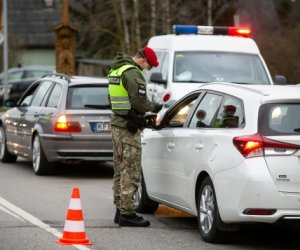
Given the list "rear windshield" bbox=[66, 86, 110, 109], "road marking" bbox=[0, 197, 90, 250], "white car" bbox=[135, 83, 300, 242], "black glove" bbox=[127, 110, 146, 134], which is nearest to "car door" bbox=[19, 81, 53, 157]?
"rear windshield" bbox=[66, 86, 110, 109]

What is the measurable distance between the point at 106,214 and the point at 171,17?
32631 mm

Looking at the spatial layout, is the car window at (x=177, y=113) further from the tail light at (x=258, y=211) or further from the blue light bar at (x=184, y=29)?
the blue light bar at (x=184, y=29)

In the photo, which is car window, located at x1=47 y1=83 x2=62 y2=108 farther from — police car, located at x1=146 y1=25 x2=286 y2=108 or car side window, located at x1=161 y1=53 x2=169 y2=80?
car side window, located at x1=161 y1=53 x2=169 y2=80

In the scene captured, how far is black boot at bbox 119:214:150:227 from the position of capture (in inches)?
434

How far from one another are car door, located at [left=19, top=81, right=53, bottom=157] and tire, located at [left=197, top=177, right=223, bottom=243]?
687cm

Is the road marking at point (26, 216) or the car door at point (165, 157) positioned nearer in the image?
the road marking at point (26, 216)

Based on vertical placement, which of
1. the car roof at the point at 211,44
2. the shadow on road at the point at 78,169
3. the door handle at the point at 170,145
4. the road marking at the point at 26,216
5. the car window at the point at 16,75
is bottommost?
the car window at the point at 16,75

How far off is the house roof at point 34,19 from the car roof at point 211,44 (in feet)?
154

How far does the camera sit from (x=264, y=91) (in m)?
9.94

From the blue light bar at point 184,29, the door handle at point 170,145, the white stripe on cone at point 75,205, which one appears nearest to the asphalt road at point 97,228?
the white stripe on cone at point 75,205

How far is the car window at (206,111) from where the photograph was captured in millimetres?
10305

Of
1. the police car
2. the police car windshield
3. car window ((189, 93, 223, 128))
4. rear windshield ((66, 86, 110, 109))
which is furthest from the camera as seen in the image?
the police car windshield

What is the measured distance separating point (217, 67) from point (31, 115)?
3520mm

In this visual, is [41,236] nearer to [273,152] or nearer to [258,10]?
[273,152]
